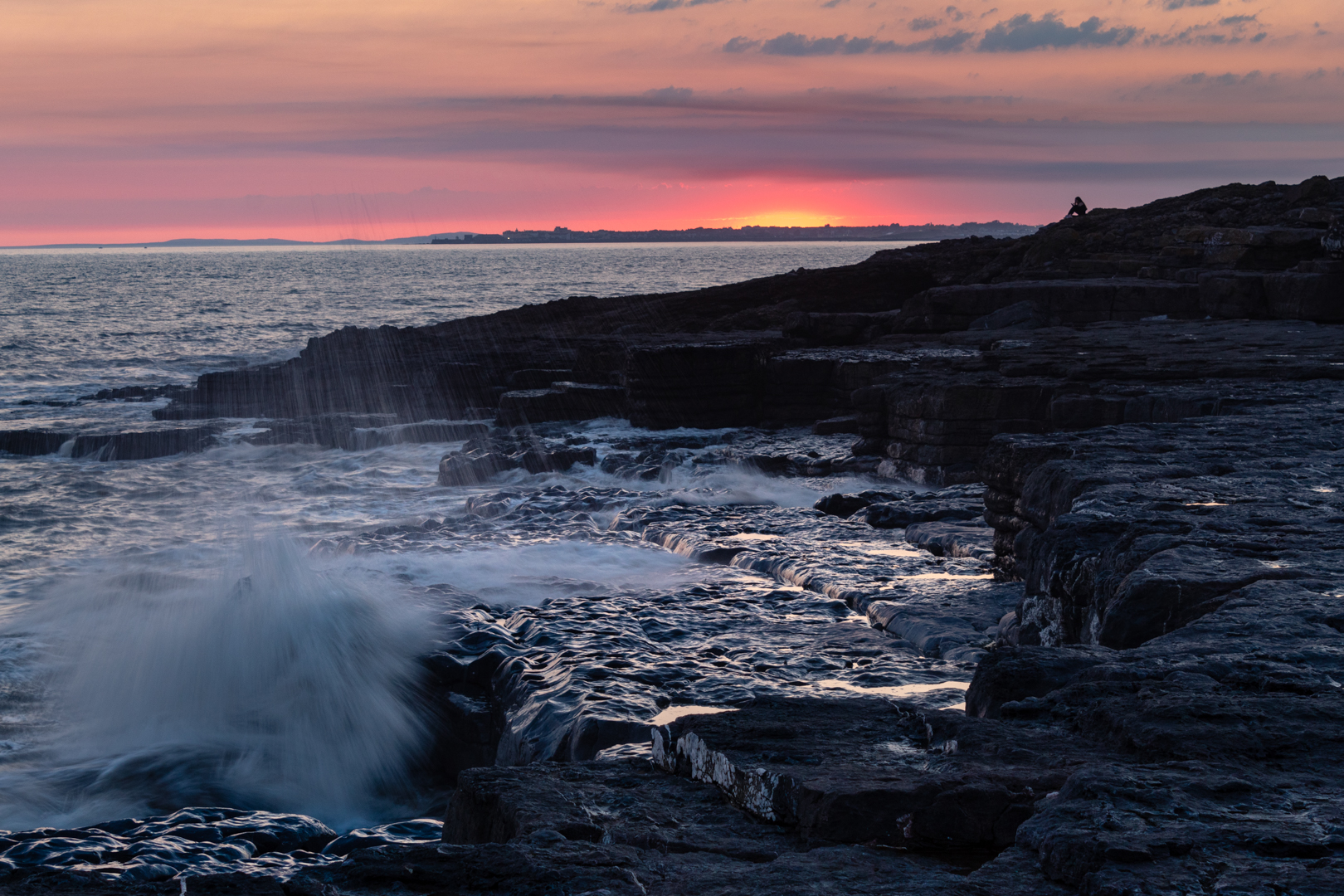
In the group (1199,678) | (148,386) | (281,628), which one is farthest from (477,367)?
(1199,678)

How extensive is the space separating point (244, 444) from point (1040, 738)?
18422mm

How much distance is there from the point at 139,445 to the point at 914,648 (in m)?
17.1

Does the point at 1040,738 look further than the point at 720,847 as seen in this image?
Yes

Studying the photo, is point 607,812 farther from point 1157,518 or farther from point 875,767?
point 1157,518

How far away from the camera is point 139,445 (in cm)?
1889

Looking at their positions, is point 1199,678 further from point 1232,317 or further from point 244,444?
point 244,444

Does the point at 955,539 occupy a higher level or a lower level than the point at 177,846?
higher

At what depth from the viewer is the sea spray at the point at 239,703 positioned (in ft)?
17.5

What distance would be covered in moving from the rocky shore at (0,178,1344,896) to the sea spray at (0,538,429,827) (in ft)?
1.48

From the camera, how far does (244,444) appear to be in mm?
19016

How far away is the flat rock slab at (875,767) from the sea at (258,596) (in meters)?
2.21

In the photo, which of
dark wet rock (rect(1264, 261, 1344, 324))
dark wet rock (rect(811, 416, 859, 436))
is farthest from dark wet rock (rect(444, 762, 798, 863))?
dark wet rock (rect(1264, 261, 1344, 324))

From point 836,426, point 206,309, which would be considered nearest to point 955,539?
point 836,426

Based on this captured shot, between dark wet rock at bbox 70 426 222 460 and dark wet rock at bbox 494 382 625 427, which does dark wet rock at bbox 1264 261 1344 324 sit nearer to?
dark wet rock at bbox 494 382 625 427
